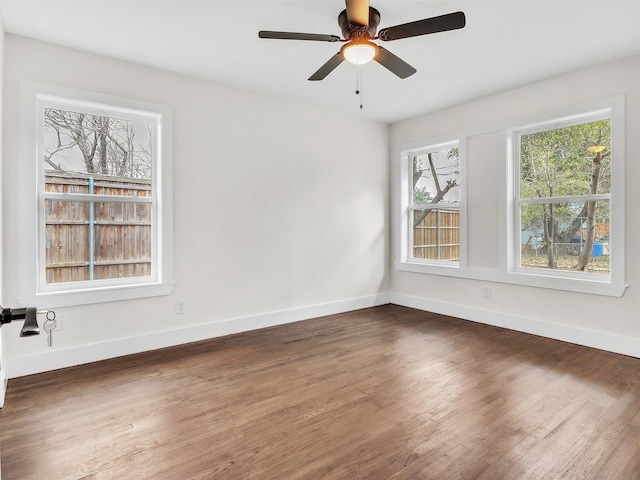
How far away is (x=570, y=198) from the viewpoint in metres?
3.65

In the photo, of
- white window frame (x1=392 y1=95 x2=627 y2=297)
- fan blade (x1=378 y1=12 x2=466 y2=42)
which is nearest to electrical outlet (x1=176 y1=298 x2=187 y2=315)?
fan blade (x1=378 y1=12 x2=466 y2=42)

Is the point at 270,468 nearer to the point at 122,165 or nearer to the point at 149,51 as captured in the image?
the point at 122,165

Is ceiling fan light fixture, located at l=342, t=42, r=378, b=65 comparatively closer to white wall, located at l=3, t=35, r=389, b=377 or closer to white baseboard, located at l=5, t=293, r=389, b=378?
white wall, located at l=3, t=35, r=389, b=377

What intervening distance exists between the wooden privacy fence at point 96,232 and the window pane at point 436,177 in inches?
136

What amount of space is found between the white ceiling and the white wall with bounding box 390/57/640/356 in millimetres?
208

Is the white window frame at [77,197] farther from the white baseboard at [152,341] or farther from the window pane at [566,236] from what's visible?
the window pane at [566,236]

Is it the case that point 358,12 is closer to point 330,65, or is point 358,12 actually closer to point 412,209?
point 330,65

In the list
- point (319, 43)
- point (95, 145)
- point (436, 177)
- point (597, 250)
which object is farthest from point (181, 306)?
point (597, 250)

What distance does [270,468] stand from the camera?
5.66ft

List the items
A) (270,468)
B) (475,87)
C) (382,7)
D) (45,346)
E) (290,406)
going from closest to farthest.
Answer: (270,468), (290,406), (382,7), (45,346), (475,87)

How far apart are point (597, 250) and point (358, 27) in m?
3.06

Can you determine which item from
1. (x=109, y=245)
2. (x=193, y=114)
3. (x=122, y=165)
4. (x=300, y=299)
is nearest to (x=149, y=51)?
(x=193, y=114)

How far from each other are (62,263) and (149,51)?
1.90m

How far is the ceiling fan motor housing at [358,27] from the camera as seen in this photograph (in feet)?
7.67
